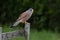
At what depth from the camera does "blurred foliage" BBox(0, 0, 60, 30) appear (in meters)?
14.4

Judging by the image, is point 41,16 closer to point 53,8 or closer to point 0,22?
point 53,8

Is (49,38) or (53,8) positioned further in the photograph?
(53,8)

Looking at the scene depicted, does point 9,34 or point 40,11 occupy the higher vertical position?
point 40,11

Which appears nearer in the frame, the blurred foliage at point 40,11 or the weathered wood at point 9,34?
the weathered wood at point 9,34

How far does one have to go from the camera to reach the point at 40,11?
47.2 feet

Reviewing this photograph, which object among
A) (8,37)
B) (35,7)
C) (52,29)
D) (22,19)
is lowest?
(8,37)

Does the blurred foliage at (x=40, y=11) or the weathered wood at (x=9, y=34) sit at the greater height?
the blurred foliage at (x=40, y=11)

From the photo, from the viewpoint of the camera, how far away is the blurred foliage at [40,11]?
47.2 feet

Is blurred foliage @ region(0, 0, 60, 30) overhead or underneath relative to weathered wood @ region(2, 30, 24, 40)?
overhead

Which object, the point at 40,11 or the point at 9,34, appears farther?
the point at 40,11

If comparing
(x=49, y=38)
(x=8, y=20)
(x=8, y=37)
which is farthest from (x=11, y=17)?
(x=8, y=37)

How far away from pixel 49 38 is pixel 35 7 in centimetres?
315

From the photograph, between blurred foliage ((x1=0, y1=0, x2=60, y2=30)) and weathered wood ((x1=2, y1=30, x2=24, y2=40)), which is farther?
blurred foliage ((x1=0, y1=0, x2=60, y2=30))

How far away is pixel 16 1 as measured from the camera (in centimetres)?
1497
